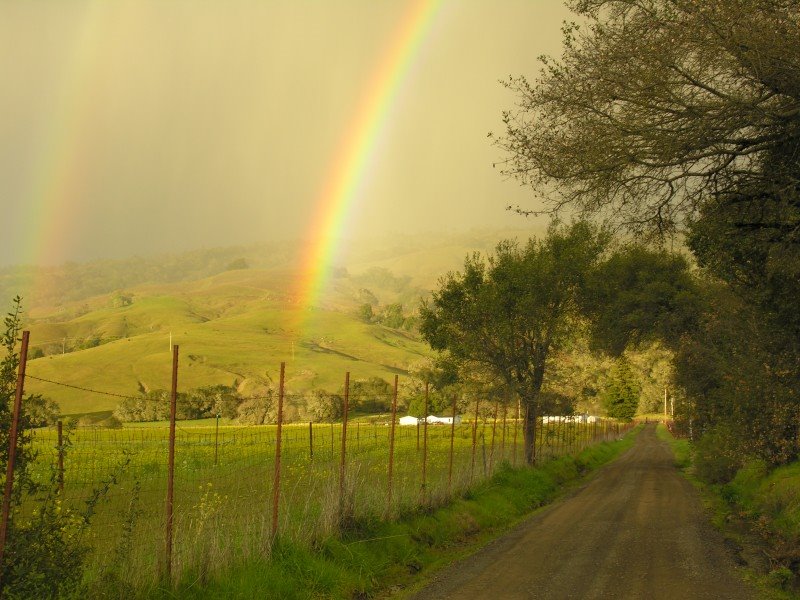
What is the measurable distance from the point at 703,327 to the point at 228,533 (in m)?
30.1

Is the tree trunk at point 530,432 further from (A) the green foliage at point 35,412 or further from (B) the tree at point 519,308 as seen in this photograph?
(A) the green foliage at point 35,412

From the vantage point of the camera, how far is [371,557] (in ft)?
42.1

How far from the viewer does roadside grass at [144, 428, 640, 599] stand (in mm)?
9781

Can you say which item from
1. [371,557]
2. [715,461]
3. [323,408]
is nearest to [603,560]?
[371,557]

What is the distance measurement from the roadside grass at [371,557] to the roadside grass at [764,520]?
5.31m

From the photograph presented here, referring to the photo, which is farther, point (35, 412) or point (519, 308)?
point (519, 308)

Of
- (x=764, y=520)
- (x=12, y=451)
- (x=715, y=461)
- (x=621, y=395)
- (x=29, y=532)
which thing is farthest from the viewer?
(x=621, y=395)

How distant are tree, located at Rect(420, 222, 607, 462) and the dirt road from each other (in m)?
12.8

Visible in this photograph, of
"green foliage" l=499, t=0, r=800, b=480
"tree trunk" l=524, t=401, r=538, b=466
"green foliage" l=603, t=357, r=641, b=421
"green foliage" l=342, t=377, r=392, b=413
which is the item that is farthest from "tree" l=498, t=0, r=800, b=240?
"green foliage" l=603, t=357, r=641, b=421

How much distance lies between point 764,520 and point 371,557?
34.8 ft

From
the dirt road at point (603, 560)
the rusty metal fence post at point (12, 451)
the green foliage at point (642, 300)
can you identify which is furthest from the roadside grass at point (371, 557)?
the green foliage at point (642, 300)

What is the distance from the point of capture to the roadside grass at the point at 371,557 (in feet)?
32.1

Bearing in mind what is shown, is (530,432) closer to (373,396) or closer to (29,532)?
(29,532)

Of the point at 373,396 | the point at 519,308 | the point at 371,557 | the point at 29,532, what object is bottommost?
the point at 373,396
